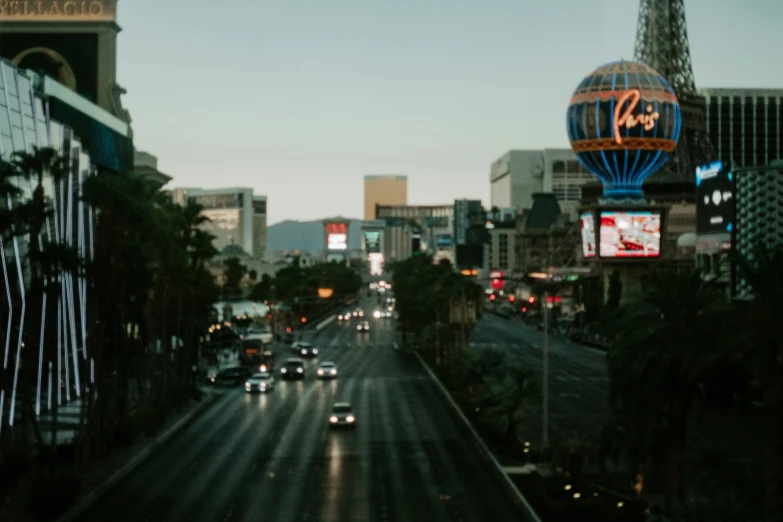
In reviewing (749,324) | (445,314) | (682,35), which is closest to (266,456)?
(749,324)

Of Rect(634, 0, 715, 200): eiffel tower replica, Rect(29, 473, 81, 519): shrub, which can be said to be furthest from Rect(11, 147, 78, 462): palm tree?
Rect(634, 0, 715, 200): eiffel tower replica

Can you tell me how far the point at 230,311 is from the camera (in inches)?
4783

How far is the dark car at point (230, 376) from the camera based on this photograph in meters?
73.0

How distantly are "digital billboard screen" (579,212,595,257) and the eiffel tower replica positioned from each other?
117 ft

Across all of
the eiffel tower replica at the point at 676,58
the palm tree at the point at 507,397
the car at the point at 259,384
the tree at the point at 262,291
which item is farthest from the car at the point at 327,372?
the eiffel tower replica at the point at 676,58

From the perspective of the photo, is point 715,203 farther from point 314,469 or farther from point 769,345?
point 769,345

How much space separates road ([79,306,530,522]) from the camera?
106 ft

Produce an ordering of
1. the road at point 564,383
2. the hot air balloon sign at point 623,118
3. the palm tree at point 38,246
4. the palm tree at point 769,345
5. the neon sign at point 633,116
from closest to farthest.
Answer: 1. the palm tree at point 769,345
2. the palm tree at point 38,246
3. the road at point 564,383
4. the neon sign at point 633,116
5. the hot air balloon sign at point 623,118

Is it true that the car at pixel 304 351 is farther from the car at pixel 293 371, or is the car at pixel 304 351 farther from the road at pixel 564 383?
the car at pixel 293 371

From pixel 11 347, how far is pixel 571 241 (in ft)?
425

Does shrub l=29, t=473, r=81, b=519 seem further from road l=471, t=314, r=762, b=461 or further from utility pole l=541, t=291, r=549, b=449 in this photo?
road l=471, t=314, r=762, b=461

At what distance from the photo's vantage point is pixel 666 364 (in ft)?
106

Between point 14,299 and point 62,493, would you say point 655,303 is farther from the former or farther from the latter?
point 14,299

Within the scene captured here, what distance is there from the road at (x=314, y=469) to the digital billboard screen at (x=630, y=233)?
Answer: 62999 mm
